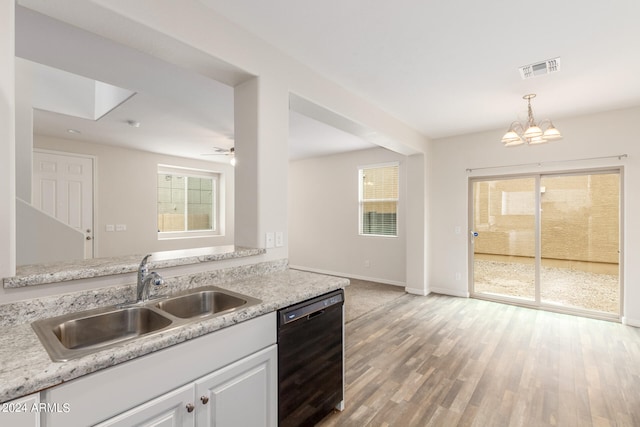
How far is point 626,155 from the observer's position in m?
3.72

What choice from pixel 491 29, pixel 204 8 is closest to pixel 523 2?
pixel 491 29

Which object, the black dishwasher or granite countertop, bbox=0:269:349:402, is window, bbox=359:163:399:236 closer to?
the black dishwasher

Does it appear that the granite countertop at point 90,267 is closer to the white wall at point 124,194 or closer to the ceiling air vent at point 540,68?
the ceiling air vent at point 540,68

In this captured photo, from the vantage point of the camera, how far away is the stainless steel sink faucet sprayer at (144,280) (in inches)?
60.9

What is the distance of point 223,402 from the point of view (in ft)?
4.58

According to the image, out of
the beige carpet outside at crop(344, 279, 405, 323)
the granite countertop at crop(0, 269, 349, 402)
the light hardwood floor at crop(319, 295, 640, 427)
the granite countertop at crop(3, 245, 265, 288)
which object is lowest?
the light hardwood floor at crop(319, 295, 640, 427)

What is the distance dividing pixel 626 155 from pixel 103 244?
25.8 feet

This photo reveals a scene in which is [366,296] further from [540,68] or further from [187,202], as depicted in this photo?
[187,202]

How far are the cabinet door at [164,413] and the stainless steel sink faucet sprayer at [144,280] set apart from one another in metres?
0.55

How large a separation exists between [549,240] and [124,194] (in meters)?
7.04

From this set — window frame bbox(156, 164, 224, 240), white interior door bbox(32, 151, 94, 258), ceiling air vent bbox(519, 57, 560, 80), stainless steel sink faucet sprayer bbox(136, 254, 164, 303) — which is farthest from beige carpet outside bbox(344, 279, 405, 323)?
white interior door bbox(32, 151, 94, 258)

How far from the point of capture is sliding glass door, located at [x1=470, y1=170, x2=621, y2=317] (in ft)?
13.0

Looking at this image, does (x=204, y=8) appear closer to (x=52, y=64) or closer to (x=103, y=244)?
(x=52, y=64)

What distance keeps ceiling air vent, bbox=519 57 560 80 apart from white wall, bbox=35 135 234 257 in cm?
Answer: 608
